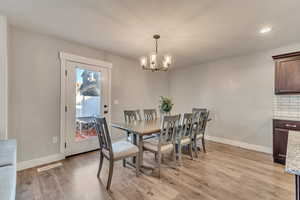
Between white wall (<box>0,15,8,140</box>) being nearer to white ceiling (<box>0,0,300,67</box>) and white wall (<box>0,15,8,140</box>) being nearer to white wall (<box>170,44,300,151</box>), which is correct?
white ceiling (<box>0,0,300,67</box>)

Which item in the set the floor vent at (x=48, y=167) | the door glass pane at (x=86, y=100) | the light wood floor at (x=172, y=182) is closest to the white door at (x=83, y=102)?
the door glass pane at (x=86, y=100)

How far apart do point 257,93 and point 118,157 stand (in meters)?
3.47

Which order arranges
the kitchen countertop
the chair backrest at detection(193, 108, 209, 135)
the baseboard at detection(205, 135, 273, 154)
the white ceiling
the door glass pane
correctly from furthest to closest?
the baseboard at detection(205, 135, 273, 154) < the door glass pane < the chair backrest at detection(193, 108, 209, 135) < the white ceiling < the kitchen countertop

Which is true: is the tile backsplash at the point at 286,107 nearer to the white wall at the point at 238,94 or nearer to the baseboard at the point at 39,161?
the white wall at the point at 238,94

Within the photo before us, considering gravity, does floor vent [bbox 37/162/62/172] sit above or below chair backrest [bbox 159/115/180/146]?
below

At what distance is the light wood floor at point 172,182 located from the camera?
183cm

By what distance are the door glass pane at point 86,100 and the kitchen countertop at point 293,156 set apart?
3191 mm

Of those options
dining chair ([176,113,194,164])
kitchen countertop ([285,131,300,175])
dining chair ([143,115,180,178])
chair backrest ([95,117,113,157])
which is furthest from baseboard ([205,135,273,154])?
chair backrest ([95,117,113,157])

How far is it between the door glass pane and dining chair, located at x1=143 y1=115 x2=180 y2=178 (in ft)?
5.03

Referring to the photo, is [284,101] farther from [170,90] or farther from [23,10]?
[23,10]

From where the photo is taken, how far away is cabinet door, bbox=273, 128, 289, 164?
2.65 meters

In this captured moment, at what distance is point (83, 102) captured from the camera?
3.17 m

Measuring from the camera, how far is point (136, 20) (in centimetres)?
214

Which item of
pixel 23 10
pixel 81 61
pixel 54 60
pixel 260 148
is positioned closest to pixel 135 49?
pixel 81 61
